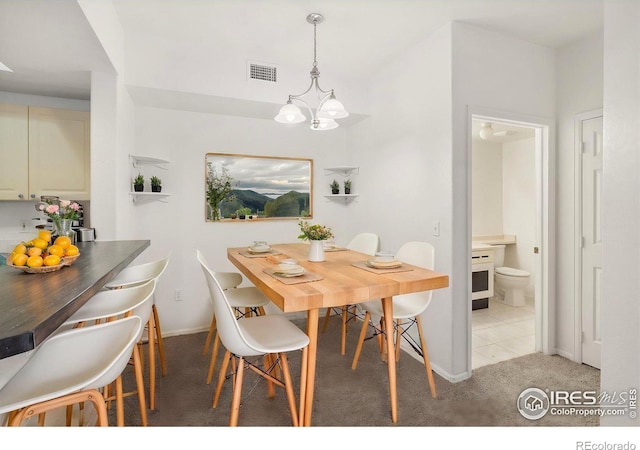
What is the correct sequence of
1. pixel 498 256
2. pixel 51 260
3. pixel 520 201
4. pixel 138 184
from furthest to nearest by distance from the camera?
pixel 520 201 → pixel 498 256 → pixel 138 184 → pixel 51 260

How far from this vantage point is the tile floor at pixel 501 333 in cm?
284

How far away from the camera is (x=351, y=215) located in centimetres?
398

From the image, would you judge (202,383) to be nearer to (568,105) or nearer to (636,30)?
(636,30)

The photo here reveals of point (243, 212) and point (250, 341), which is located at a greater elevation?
point (243, 212)

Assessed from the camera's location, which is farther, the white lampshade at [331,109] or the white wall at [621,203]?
the white lampshade at [331,109]

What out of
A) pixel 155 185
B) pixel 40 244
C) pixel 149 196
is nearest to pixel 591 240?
pixel 40 244

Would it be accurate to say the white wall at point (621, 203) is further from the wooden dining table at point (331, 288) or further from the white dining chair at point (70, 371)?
the white dining chair at point (70, 371)

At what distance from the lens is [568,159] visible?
9.18 feet

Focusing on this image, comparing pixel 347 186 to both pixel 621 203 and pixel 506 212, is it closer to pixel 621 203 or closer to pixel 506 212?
pixel 506 212

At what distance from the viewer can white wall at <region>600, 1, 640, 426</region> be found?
131 cm

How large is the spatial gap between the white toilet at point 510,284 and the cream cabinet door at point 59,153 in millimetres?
4705

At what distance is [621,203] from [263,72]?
112 inches

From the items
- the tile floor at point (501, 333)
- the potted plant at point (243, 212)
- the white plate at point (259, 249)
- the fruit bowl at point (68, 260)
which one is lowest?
the tile floor at point (501, 333)

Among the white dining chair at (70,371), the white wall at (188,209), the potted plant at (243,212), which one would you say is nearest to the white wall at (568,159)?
the white wall at (188,209)
